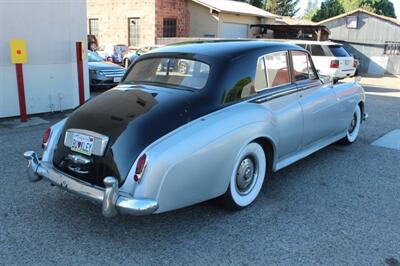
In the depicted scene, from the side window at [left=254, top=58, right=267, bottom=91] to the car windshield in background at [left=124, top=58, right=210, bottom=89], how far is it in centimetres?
59

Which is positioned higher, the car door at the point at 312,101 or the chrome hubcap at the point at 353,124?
the car door at the point at 312,101

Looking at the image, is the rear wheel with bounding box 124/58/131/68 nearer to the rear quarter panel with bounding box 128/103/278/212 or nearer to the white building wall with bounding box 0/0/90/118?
the white building wall with bounding box 0/0/90/118

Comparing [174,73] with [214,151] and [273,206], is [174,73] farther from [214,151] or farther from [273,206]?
[273,206]

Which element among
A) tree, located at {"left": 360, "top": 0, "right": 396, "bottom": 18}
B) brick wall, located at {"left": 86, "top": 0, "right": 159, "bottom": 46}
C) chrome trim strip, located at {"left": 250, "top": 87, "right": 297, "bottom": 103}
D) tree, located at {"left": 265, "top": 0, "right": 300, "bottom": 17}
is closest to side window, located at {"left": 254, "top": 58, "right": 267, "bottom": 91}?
chrome trim strip, located at {"left": 250, "top": 87, "right": 297, "bottom": 103}

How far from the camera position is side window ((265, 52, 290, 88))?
4410 mm

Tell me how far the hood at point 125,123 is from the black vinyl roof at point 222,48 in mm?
612

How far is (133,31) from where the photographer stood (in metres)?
22.8

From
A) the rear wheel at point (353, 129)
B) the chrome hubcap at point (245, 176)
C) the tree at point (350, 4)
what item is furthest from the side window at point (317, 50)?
the tree at point (350, 4)

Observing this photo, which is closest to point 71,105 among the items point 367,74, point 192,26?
point 192,26

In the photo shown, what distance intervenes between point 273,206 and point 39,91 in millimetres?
5671

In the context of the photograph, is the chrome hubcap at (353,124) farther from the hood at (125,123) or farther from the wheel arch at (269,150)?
the hood at (125,123)

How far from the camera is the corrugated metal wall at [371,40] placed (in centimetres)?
2266

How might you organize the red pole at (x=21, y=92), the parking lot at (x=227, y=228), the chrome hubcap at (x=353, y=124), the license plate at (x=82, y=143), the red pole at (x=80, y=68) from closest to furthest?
the parking lot at (x=227, y=228) < the license plate at (x=82, y=143) < the chrome hubcap at (x=353, y=124) < the red pole at (x=21, y=92) < the red pole at (x=80, y=68)

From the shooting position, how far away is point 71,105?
8.37m
